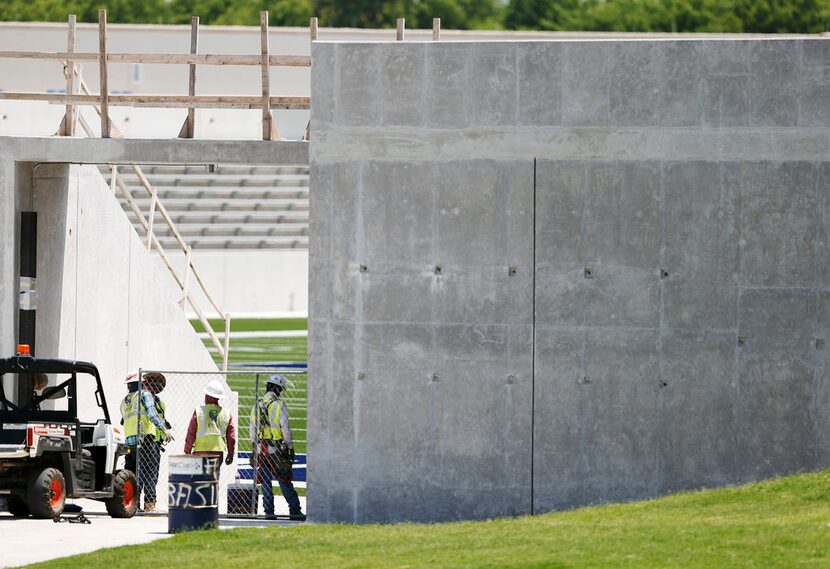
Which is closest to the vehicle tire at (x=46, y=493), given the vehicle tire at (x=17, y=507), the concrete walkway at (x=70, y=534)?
the concrete walkway at (x=70, y=534)

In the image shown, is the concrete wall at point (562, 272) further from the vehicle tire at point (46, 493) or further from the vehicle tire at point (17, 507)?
the vehicle tire at point (17, 507)

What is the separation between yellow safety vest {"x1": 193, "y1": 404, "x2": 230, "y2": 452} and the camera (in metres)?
17.4

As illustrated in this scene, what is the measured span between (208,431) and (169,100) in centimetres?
382

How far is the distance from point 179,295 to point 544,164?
347 inches

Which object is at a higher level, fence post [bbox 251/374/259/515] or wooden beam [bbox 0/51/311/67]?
wooden beam [bbox 0/51/311/67]

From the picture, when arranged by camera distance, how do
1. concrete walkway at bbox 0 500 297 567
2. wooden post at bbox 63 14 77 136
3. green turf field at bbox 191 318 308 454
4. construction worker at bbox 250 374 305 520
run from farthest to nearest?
green turf field at bbox 191 318 308 454 → wooden post at bbox 63 14 77 136 → construction worker at bbox 250 374 305 520 → concrete walkway at bbox 0 500 297 567

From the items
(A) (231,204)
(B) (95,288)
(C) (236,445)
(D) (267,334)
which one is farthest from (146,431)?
(A) (231,204)

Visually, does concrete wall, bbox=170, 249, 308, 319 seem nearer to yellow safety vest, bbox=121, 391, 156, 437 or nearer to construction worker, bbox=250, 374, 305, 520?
yellow safety vest, bbox=121, 391, 156, 437

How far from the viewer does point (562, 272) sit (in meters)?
16.2

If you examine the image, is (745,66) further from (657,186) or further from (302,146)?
(302,146)

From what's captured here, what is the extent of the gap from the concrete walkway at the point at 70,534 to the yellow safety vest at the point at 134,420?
1.11m

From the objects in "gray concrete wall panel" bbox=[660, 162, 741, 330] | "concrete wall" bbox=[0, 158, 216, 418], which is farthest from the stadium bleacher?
"gray concrete wall panel" bbox=[660, 162, 741, 330]

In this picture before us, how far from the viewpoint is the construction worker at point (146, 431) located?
18.3 m

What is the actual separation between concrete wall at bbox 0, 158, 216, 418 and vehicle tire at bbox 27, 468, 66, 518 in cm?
230
